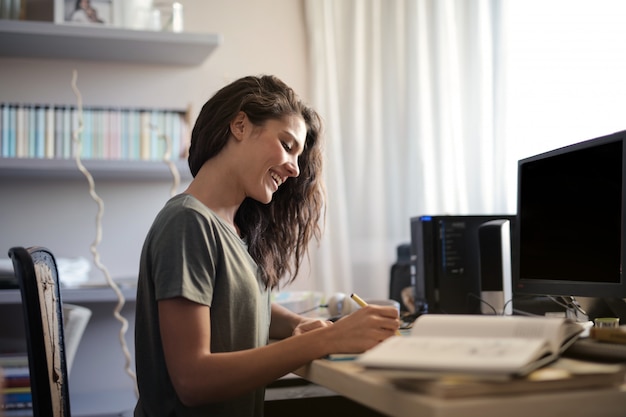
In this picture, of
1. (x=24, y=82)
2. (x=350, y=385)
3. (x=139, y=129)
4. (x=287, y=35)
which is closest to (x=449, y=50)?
(x=287, y=35)

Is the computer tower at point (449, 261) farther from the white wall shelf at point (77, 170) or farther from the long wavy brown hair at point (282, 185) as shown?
the white wall shelf at point (77, 170)

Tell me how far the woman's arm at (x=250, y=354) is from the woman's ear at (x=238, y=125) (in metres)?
0.46

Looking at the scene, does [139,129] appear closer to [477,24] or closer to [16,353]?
[16,353]

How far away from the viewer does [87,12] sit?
9.50ft

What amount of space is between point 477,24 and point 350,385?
8.77ft

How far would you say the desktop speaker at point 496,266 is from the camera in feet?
6.25

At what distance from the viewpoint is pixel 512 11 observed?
3.21m

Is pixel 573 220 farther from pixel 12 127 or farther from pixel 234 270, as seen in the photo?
pixel 12 127

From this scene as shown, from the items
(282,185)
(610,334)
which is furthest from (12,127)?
(610,334)

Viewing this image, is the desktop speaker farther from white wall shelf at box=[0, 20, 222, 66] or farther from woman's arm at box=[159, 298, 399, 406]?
white wall shelf at box=[0, 20, 222, 66]

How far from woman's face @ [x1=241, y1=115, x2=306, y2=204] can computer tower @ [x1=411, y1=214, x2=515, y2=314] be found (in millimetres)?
716

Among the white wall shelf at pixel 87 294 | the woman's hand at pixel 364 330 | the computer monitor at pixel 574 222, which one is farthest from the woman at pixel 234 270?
the white wall shelf at pixel 87 294

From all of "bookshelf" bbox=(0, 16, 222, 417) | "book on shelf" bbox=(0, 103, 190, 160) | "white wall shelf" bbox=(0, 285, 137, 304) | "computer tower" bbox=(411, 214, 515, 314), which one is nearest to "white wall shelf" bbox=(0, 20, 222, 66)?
"bookshelf" bbox=(0, 16, 222, 417)

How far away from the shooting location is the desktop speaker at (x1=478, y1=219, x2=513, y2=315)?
6.25 ft
